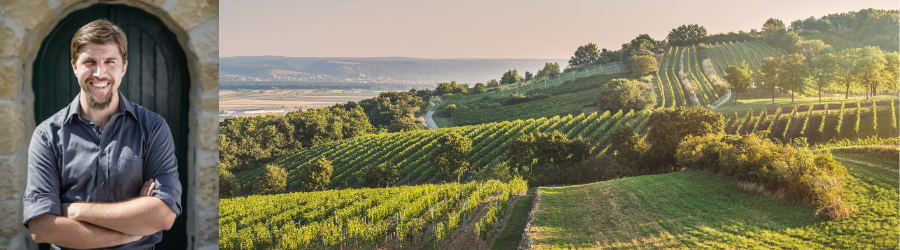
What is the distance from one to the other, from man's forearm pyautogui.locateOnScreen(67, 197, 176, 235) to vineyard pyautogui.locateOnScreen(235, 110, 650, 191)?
52.8ft

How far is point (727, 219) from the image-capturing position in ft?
25.4

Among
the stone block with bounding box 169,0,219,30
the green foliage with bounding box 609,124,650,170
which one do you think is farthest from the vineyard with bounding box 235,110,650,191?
the stone block with bounding box 169,0,219,30

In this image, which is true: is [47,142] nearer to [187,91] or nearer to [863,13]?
[187,91]

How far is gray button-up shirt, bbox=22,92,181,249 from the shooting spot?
1485 mm

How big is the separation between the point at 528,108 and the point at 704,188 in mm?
17001

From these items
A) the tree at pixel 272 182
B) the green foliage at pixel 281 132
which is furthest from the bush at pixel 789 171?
the green foliage at pixel 281 132

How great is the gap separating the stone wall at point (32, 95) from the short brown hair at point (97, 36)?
0.45 metres

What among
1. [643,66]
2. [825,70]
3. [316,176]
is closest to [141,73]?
[825,70]

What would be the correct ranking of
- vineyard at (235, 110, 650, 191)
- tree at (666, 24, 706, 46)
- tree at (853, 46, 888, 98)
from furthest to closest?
vineyard at (235, 110, 650, 191)
tree at (666, 24, 706, 46)
tree at (853, 46, 888, 98)

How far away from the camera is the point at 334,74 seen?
2772 cm

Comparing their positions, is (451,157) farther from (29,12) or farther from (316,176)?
(29,12)

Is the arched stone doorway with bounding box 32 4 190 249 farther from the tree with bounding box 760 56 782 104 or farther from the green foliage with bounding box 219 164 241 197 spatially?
the green foliage with bounding box 219 164 241 197

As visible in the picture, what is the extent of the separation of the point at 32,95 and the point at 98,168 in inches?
26.4

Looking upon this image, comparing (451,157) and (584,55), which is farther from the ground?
(584,55)
